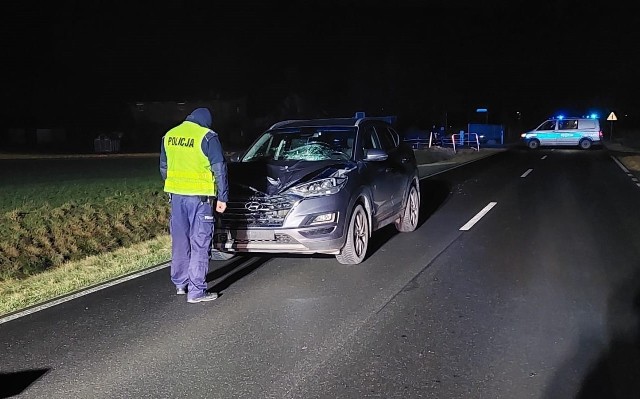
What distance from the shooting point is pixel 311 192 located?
7.08 metres

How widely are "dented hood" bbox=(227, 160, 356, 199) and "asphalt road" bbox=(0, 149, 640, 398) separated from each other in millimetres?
1015

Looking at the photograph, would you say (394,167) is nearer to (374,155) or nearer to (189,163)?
(374,155)

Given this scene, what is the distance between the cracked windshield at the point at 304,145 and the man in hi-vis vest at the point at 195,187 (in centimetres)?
222

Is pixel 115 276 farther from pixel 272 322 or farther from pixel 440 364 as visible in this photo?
pixel 440 364

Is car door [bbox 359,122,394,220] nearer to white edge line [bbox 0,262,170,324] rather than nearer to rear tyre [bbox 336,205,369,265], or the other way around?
rear tyre [bbox 336,205,369,265]

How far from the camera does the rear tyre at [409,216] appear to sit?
983 centimetres

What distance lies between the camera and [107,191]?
43.0ft

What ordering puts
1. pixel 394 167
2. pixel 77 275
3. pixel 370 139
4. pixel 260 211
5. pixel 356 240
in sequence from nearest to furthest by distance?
pixel 260 211, pixel 77 275, pixel 356 240, pixel 370 139, pixel 394 167

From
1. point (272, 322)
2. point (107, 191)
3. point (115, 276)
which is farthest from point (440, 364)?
point (107, 191)

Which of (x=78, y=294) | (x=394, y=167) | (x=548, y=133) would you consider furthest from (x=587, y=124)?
(x=78, y=294)

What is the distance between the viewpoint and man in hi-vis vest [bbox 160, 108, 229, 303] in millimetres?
6039

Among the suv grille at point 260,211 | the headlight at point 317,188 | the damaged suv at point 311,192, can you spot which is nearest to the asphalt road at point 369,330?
the damaged suv at point 311,192

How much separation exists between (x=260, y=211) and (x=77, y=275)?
2434mm

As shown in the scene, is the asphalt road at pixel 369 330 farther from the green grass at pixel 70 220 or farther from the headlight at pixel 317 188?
the green grass at pixel 70 220
